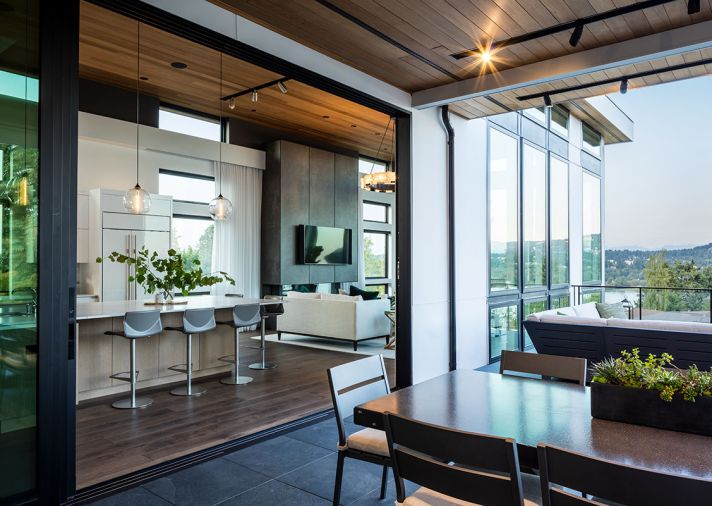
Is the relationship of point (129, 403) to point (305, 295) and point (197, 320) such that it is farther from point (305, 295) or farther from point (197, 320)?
point (305, 295)

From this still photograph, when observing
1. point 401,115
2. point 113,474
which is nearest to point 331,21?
point 401,115

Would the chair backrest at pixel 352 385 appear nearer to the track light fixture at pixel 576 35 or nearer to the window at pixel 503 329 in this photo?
the track light fixture at pixel 576 35

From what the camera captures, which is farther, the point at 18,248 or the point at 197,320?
the point at 197,320

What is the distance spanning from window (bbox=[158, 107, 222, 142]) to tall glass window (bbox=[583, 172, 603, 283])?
23.1 feet

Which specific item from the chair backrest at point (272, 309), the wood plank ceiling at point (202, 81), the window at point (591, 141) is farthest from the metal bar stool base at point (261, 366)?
the window at point (591, 141)

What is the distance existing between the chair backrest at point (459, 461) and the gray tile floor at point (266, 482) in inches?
47.7

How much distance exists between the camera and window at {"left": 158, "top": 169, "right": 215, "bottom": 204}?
803 centimetres

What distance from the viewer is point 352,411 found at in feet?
8.09

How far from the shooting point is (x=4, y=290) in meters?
2.45

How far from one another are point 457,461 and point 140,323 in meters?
3.77

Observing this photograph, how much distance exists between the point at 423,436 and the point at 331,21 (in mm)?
3034

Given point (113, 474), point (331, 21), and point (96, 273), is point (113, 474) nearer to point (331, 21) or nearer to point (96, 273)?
point (331, 21)

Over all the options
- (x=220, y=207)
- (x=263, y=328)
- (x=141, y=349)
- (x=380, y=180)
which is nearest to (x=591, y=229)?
(x=380, y=180)

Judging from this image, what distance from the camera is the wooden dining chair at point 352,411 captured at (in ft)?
7.56
